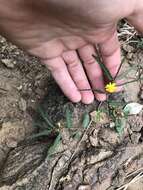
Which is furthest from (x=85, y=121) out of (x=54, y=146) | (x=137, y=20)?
(x=137, y=20)

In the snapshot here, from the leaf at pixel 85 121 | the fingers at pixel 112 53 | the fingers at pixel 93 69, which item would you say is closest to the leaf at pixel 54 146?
the leaf at pixel 85 121

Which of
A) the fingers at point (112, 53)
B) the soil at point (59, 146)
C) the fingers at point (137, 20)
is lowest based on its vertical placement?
the soil at point (59, 146)

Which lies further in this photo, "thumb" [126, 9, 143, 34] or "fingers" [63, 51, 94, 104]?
"fingers" [63, 51, 94, 104]

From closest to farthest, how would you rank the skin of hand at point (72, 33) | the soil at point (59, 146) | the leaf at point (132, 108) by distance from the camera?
the skin of hand at point (72, 33)
the soil at point (59, 146)
the leaf at point (132, 108)

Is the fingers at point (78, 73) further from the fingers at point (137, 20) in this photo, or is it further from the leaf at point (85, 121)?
the fingers at point (137, 20)

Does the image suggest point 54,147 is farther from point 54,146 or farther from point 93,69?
point 93,69

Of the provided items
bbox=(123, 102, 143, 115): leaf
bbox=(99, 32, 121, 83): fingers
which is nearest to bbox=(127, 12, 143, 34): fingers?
bbox=(99, 32, 121, 83): fingers

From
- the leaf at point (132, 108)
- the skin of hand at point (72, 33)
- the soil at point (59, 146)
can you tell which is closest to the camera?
the skin of hand at point (72, 33)

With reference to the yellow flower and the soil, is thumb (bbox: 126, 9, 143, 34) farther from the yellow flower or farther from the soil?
the soil
